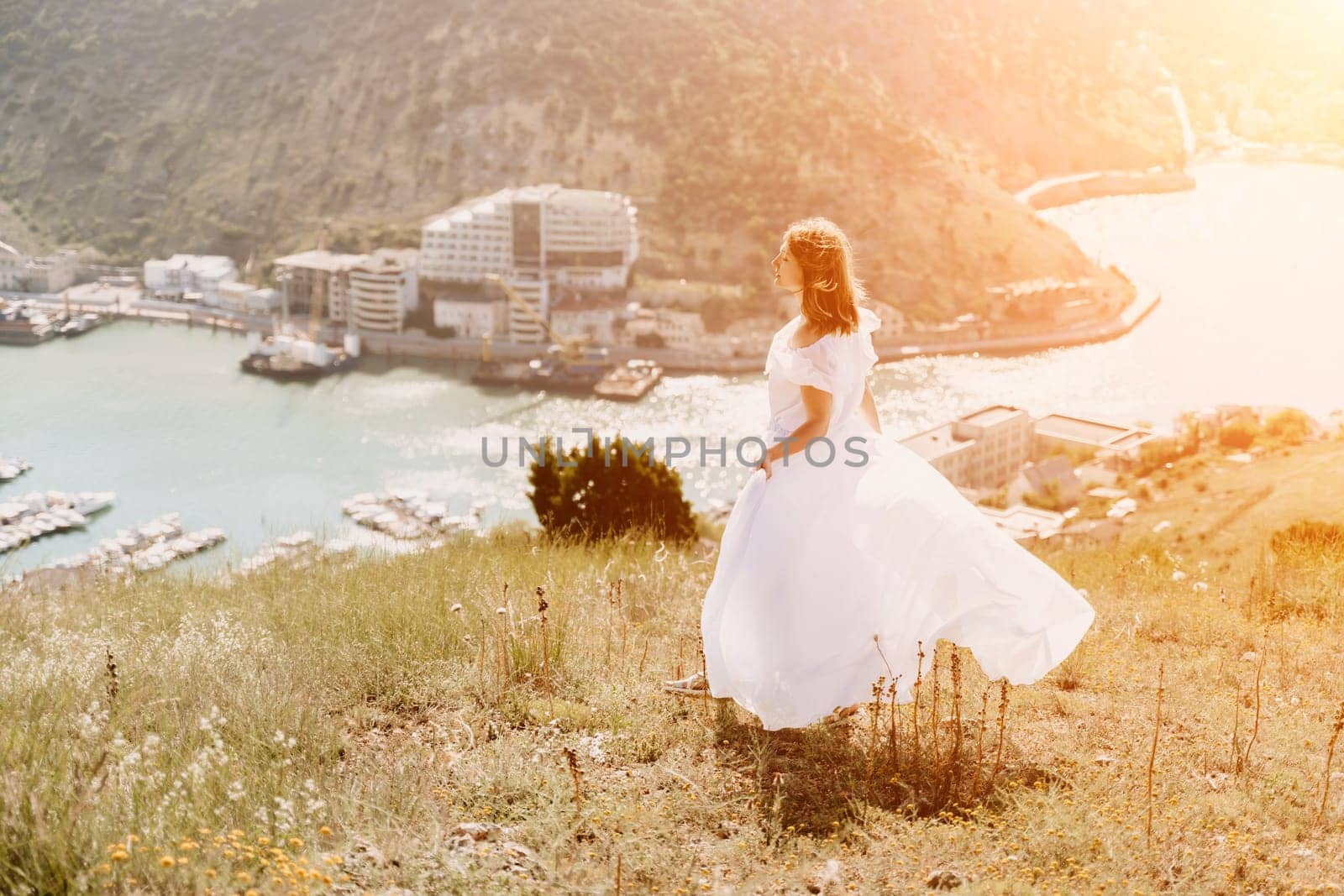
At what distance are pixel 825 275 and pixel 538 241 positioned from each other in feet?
76.2

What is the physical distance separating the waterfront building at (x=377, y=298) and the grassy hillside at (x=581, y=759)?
20.7m

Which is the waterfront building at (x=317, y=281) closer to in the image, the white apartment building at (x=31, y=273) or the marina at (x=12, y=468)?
the white apartment building at (x=31, y=273)

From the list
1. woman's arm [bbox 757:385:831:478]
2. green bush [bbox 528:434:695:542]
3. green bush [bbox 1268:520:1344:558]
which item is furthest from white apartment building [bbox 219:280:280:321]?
woman's arm [bbox 757:385:831:478]

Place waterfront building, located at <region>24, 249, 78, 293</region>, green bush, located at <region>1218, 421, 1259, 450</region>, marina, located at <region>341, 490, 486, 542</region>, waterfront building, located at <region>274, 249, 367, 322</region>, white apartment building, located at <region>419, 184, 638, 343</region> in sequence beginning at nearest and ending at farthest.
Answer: green bush, located at <region>1218, 421, 1259, 450</region>
marina, located at <region>341, 490, 486, 542</region>
waterfront building, located at <region>274, 249, 367, 322</region>
waterfront building, located at <region>24, 249, 78, 293</region>
white apartment building, located at <region>419, 184, 638, 343</region>

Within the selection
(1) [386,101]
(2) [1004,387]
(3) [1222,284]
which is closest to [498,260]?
(1) [386,101]

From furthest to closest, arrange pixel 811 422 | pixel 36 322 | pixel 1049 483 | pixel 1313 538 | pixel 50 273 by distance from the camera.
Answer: pixel 50 273 < pixel 36 322 < pixel 1049 483 < pixel 1313 538 < pixel 811 422

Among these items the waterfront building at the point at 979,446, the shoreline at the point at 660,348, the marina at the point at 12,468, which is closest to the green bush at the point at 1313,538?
the waterfront building at the point at 979,446

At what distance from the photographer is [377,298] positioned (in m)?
22.8

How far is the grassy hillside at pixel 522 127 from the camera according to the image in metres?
25.7

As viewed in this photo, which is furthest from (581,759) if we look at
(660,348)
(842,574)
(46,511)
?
(660,348)

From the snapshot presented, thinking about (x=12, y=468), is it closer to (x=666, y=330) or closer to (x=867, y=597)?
(x=666, y=330)

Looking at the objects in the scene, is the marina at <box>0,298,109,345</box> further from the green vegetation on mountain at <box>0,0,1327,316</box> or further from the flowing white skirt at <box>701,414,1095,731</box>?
the flowing white skirt at <box>701,414,1095,731</box>

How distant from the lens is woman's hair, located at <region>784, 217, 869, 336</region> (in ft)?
5.93

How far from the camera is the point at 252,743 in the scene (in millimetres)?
1640
